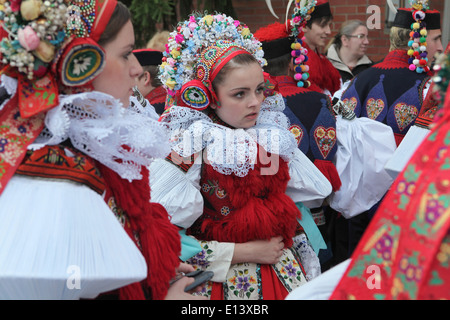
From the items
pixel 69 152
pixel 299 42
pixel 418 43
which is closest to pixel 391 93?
pixel 418 43

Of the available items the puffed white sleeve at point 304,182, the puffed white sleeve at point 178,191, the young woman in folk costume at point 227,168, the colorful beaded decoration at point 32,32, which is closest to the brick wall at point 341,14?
the puffed white sleeve at point 304,182

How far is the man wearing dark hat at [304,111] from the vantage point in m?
3.30

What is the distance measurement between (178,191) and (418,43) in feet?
8.79

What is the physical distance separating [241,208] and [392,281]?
3.93ft

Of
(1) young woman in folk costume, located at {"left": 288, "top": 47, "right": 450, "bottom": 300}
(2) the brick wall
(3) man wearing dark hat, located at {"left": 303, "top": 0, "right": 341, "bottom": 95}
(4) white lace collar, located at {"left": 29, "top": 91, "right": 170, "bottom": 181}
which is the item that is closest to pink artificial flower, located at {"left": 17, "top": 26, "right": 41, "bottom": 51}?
(4) white lace collar, located at {"left": 29, "top": 91, "right": 170, "bottom": 181}

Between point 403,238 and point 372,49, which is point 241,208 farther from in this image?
point 372,49

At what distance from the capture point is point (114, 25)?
163cm

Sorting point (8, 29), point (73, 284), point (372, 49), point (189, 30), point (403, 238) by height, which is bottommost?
point (372, 49)

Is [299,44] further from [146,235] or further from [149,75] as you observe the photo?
[146,235]

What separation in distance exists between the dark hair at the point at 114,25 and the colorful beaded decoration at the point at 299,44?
1.94 meters

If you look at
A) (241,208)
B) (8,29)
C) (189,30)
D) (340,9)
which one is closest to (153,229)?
(241,208)

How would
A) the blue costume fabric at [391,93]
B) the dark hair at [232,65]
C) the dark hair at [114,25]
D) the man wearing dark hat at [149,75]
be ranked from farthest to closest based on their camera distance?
the man wearing dark hat at [149,75], the blue costume fabric at [391,93], the dark hair at [232,65], the dark hair at [114,25]

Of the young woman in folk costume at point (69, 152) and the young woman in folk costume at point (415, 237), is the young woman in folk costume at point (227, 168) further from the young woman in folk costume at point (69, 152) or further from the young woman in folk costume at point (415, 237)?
the young woman in folk costume at point (415, 237)

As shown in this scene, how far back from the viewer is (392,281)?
45.4 inches
